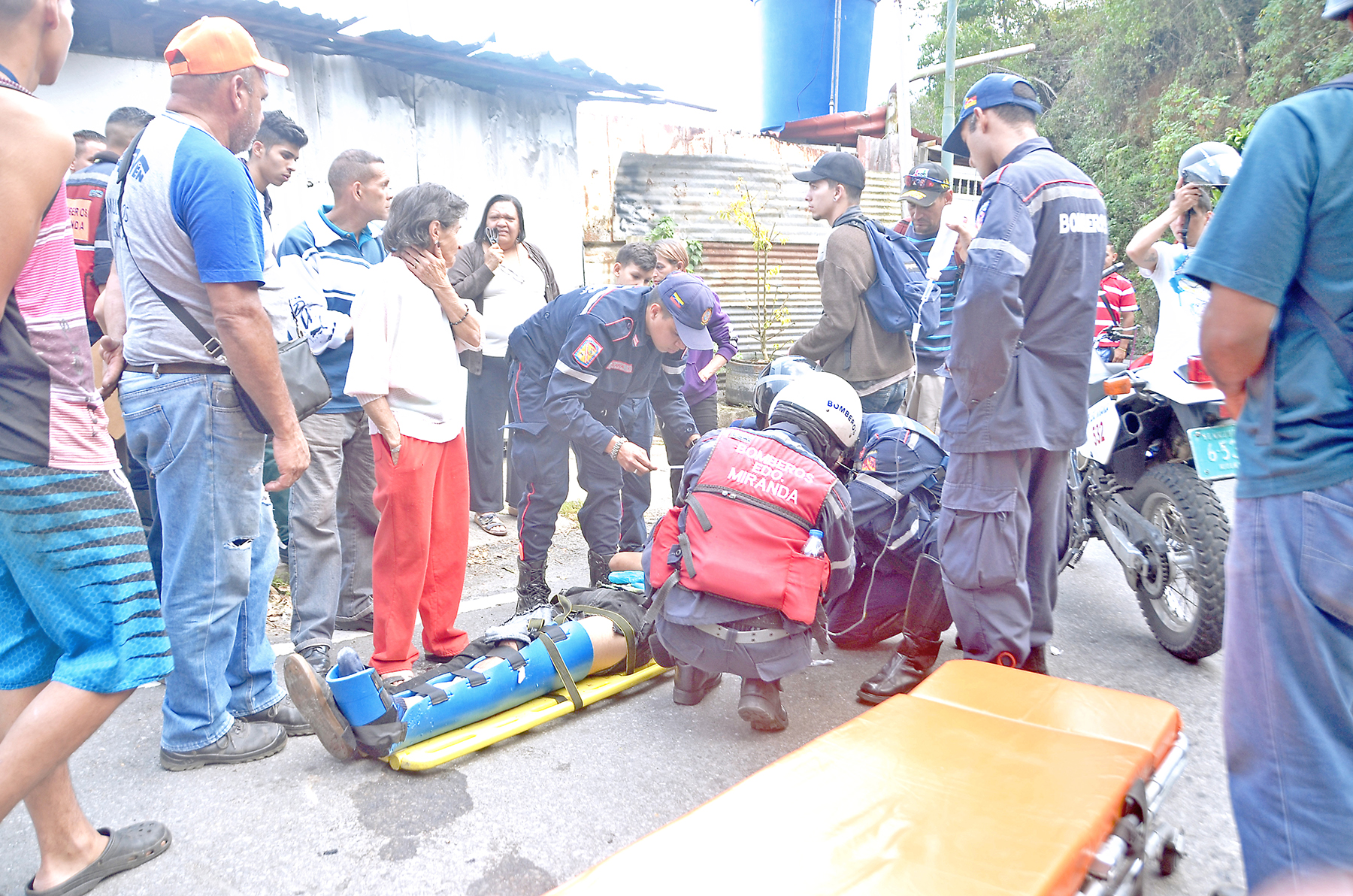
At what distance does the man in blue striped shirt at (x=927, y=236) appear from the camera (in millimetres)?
4465

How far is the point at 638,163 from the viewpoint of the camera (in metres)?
9.41

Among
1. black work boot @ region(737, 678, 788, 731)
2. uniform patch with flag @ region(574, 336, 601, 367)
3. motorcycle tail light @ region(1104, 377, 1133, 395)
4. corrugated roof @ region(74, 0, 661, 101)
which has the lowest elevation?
black work boot @ region(737, 678, 788, 731)

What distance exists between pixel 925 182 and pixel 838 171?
2.63ft

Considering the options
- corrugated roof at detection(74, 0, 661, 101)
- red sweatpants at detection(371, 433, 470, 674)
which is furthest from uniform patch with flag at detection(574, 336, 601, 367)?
corrugated roof at detection(74, 0, 661, 101)

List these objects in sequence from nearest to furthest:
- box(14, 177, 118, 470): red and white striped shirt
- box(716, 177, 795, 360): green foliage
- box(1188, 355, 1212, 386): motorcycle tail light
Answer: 1. box(14, 177, 118, 470): red and white striped shirt
2. box(1188, 355, 1212, 386): motorcycle tail light
3. box(716, 177, 795, 360): green foliage

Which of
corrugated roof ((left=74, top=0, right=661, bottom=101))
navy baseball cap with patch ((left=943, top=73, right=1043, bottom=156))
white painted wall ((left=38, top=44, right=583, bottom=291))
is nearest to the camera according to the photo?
navy baseball cap with patch ((left=943, top=73, right=1043, bottom=156))

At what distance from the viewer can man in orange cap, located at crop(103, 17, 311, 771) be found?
8.14 ft

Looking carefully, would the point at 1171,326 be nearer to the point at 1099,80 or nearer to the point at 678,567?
the point at 678,567

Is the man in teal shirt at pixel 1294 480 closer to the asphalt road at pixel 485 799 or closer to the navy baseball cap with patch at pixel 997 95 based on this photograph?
the asphalt road at pixel 485 799

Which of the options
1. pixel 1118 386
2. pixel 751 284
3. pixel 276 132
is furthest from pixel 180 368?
pixel 751 284

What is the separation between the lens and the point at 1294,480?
60.4 inches

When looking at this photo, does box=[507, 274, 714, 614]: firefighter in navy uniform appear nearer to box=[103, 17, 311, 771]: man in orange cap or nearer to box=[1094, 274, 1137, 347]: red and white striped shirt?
box=[103, 17, 311, 771]: man in orange cap

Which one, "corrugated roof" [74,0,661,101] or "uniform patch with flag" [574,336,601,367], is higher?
"corrugated roof" [74,0,661,101]

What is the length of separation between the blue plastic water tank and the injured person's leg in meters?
13.8
